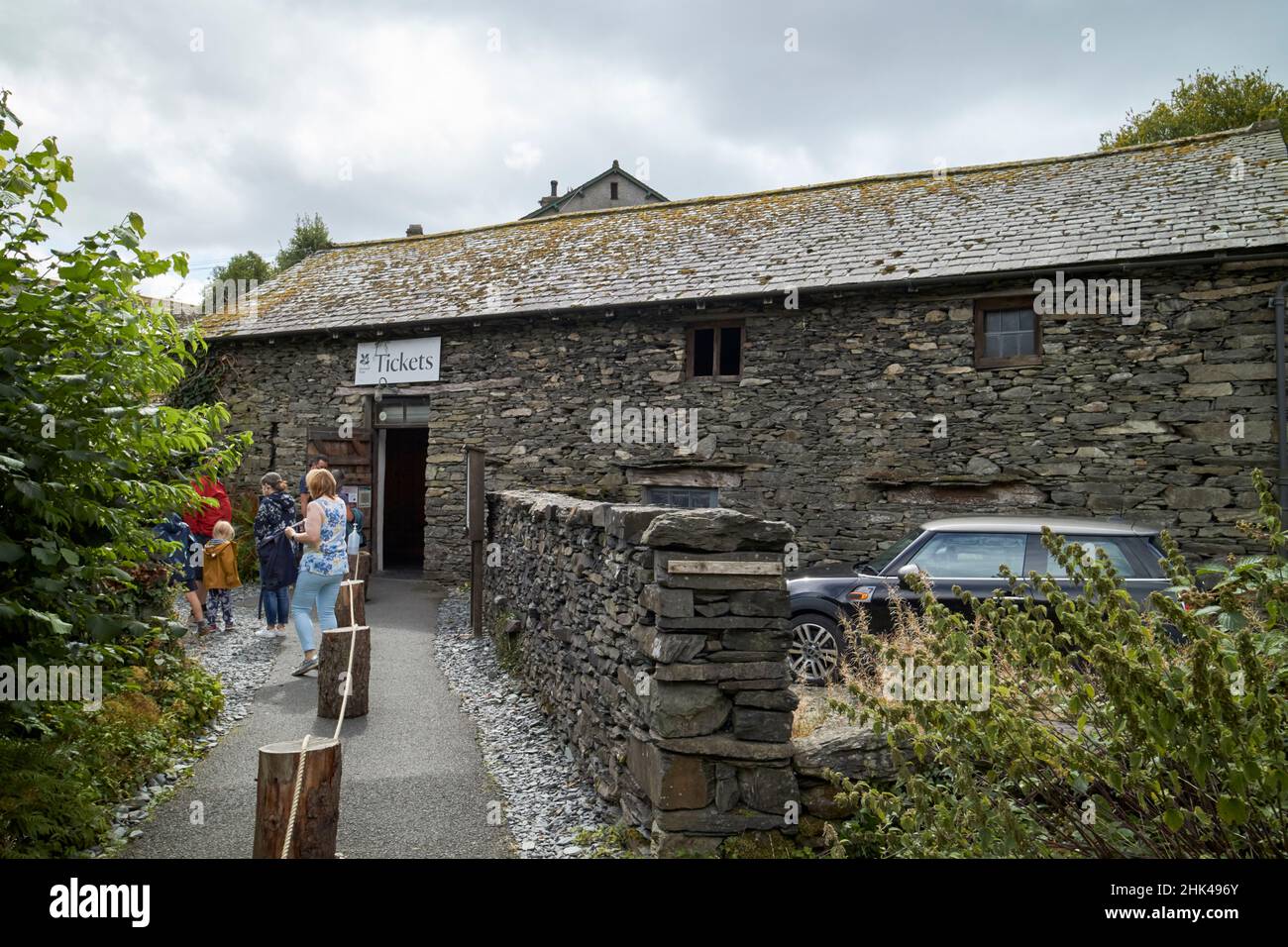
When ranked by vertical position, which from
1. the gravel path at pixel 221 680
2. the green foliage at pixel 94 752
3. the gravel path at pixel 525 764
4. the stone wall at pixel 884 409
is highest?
the stone wall at pixel 884 409

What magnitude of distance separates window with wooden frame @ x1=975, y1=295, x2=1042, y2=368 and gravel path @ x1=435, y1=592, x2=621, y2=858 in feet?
23.3

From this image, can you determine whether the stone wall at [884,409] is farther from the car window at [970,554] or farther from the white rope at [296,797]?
the white rope at [296,797]

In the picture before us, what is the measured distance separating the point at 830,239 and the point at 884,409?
3.21 m

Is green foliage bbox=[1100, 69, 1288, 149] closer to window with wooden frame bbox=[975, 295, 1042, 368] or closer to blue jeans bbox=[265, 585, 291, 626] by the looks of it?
window with wooden frame bbox=[975, 295, 1042, 368]

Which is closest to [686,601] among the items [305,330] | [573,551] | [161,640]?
[573,551]

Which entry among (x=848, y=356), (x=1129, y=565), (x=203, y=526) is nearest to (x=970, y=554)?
(x=1129, y=565)

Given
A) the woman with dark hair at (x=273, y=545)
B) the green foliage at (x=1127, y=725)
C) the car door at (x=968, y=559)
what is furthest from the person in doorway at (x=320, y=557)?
the green foliage at (x=1127, y=725)

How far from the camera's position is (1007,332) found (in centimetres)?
1084

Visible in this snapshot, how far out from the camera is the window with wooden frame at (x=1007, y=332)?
35.1 ft

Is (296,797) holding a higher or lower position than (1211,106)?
lower

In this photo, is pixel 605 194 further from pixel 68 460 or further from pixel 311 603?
pixel 68 460

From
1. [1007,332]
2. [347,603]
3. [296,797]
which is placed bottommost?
[296,797]

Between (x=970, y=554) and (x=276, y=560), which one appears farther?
(x=276, y=560)

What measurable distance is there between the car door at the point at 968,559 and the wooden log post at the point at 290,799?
5030 millimetres
